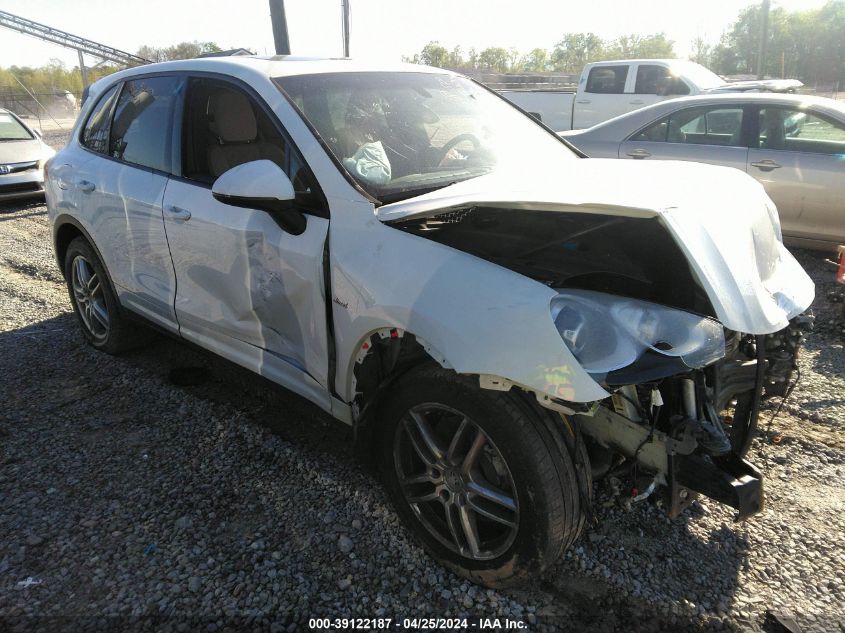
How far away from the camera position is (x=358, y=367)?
253 cm

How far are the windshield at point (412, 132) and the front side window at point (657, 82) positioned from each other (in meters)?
10.0

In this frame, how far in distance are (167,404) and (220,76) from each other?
6.34ft

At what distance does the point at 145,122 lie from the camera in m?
3.68

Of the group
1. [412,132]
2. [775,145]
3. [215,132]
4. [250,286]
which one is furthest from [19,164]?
[775,145]

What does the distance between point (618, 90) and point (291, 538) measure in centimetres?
1238

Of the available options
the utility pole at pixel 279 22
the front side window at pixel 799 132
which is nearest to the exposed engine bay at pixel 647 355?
the front side window at pixel 799 132

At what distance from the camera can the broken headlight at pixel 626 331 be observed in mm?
1893

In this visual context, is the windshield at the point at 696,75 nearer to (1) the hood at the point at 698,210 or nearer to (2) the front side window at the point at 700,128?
(2) the front side window at the point at 700,128

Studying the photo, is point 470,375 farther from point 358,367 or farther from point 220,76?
point 220,76

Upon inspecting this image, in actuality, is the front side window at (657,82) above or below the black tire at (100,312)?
above

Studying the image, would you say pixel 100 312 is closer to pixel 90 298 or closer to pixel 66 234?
pixel 90 298

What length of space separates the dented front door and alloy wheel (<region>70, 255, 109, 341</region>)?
4.21ft

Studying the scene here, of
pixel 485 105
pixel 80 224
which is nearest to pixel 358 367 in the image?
pixel 485 105

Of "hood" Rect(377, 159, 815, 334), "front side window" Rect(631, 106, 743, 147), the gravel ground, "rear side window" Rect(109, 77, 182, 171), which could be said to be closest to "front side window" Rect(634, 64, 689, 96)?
"front side window" Rect(631, 106, 743, 147)
